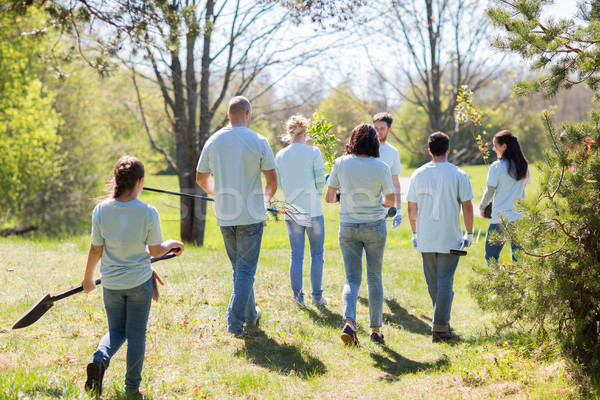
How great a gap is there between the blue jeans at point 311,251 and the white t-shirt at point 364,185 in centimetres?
117

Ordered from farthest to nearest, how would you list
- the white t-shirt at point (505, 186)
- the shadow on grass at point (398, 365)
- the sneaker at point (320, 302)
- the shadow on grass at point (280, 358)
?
the sneaker at point (320, 302), the white t-shirt at point (505, 186), the shadow on grass at point (398, 365), the shadow on grass at point (280, 358)

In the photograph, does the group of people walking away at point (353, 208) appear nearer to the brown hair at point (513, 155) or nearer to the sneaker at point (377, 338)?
the sneaker at point (377, 338)

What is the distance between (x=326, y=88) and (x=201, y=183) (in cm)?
920

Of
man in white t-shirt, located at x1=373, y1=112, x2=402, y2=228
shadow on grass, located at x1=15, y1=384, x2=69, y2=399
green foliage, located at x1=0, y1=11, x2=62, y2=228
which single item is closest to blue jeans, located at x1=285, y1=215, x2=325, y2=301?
man in white t-shirt, located at x1=373, y1=112, x2=402, y2=228

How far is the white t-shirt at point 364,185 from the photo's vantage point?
4.77 m

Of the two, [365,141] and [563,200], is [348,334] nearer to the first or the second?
[365,141]

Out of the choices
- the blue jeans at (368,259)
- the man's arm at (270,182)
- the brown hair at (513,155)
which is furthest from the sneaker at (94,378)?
the brown hair at (513,155)

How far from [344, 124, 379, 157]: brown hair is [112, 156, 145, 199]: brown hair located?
2.06 meters

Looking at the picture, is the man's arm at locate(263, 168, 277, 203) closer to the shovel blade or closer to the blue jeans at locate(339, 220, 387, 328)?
the blue jeans at locate(339, 220, 387, 328)

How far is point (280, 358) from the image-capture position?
14.8 feet

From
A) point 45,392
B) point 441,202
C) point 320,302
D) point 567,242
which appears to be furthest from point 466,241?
point 45,392

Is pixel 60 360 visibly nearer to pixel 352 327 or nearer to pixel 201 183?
pixel 201 183

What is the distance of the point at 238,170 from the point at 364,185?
1.12 m

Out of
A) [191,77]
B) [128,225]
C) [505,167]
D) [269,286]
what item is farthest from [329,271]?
[191,77]
